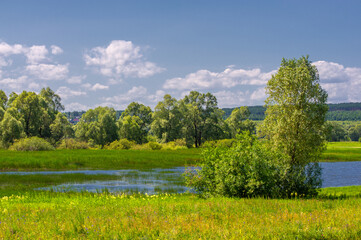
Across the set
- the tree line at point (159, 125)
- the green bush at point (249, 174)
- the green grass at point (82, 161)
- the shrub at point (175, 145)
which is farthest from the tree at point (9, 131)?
the green bush at point (249, 174)

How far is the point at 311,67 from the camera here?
76.1 ft

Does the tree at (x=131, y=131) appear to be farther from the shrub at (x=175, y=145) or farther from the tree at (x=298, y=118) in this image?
the tree at (x=298, y=118)

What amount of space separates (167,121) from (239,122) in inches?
1468

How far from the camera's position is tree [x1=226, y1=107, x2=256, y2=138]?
12031 centimetres

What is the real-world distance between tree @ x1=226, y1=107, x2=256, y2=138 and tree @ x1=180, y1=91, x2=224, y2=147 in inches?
742

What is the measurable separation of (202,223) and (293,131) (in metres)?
14.0

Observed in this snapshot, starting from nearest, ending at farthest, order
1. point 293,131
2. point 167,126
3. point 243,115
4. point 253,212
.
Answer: point 253,212
point 293,131
point 167,126
point 243,115

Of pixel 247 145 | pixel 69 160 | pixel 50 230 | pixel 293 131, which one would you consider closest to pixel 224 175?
pixel 247 145

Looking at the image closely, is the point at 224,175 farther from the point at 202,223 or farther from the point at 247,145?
the point at 202,223

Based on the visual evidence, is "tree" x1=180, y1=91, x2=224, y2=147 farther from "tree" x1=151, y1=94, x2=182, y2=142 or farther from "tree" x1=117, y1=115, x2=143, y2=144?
"tree" x1=117, y1=115, x2=143, y2=144

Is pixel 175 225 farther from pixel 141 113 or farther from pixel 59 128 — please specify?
pixel 141 113

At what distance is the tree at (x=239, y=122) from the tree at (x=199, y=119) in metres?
18.8

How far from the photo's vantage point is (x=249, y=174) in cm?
1780

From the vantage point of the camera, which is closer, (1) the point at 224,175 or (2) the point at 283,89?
(1) the point at 224,175
